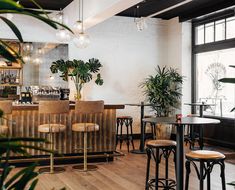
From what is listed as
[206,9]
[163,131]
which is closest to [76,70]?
[163,131]

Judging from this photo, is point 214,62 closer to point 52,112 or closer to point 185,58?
point 185,58

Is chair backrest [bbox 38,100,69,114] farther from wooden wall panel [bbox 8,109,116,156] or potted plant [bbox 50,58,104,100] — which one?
potted plant [bbox 50,58,104,100]

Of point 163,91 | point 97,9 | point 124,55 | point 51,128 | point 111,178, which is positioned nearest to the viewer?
A: point 111,178

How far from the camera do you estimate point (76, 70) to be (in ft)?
27.5

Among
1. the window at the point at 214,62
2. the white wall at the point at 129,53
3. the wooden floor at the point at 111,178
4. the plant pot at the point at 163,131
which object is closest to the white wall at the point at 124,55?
the white wall at the point at 129,53

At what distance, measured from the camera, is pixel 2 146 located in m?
0.81

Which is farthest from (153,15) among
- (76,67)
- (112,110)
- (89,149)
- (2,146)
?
(2,146)

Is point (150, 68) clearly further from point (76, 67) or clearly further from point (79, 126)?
point (79, 126)

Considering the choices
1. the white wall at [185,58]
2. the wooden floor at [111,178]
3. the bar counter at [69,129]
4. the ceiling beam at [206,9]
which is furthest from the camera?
the white wall at [185,58]

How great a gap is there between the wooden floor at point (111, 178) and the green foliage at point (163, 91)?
2670 millimetres

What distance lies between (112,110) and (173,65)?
3.78 m

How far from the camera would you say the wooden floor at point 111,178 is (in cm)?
496

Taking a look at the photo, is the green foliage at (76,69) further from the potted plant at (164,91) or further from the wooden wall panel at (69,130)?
the wooden wall panel at (69,130)

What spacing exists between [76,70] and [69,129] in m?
2.32
